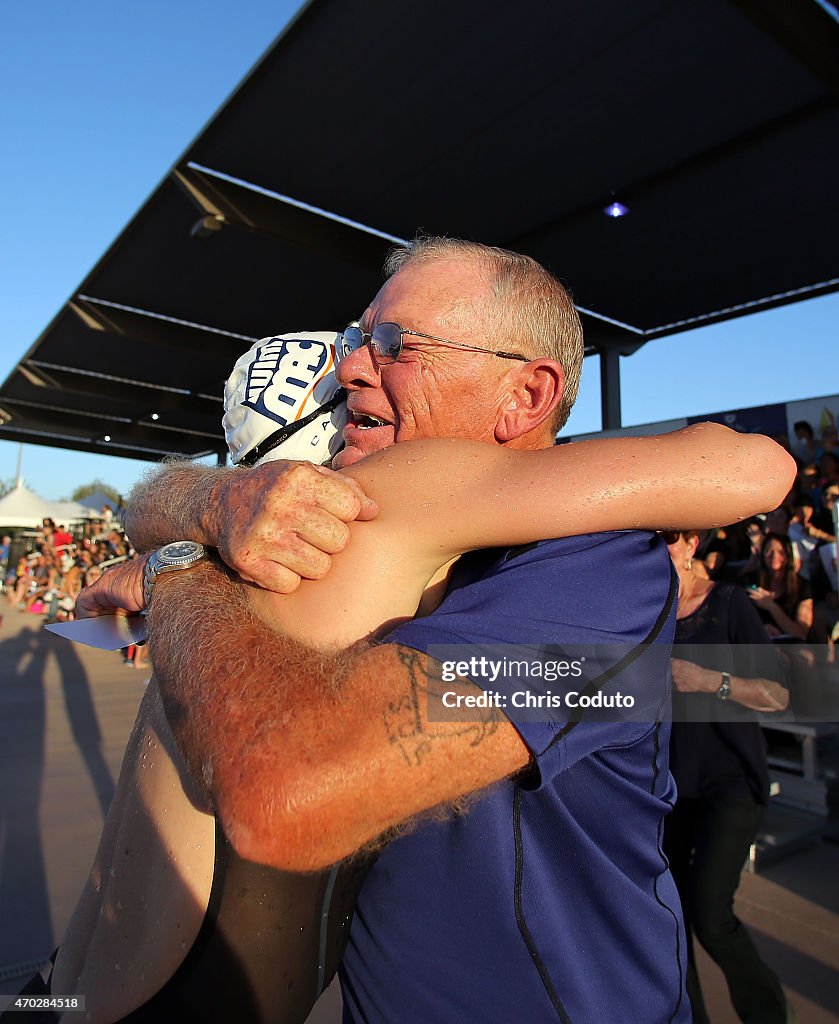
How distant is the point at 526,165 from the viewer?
621 centimetres

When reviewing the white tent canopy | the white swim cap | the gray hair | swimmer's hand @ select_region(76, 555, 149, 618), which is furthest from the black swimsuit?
the white tent canopy

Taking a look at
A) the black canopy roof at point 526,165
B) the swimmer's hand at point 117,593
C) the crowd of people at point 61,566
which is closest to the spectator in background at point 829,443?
the black canopy roof at point 526,165

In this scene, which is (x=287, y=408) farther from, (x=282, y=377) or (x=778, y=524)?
(x=778, y=524)

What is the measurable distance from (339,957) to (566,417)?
3.77 feet

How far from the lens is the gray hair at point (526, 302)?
4.58 feet

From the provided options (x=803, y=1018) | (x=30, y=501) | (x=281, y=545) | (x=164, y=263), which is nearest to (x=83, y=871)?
(x=803, y=1018)

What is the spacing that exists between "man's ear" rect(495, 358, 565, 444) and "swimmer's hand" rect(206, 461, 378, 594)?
435 mm

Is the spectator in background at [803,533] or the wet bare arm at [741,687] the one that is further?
the spectator in background at [803,533]

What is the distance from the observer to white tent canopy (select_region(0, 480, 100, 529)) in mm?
30719

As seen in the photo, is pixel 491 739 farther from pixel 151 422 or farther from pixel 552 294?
pixel 151 422

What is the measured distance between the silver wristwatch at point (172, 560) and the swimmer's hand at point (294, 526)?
16 centimetres

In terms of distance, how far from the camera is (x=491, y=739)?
913 mm

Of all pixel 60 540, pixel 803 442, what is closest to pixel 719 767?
pixel 803 442

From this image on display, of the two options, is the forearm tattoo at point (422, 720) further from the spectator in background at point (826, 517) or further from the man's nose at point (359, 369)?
the spectator in background at point (826, 517)
